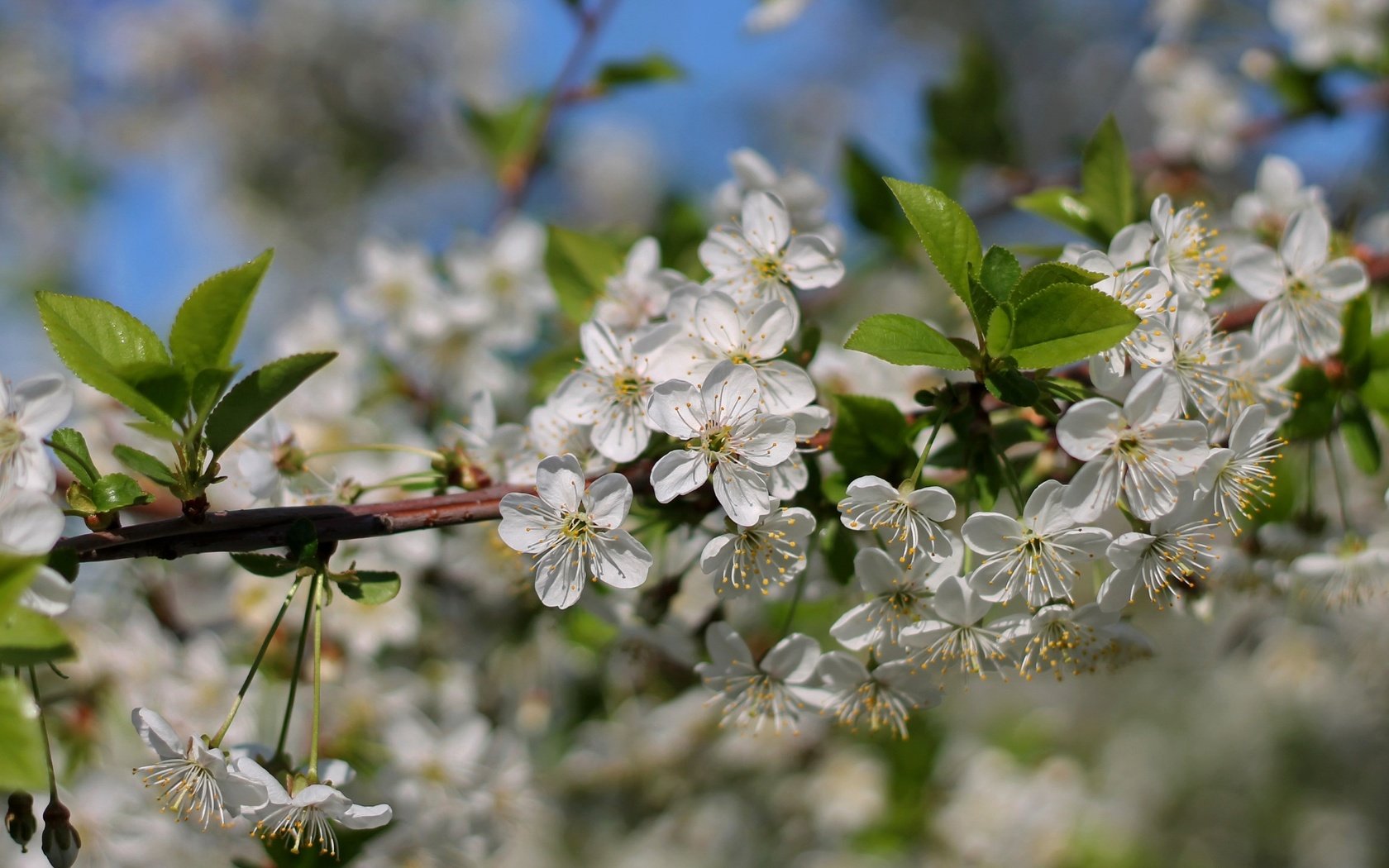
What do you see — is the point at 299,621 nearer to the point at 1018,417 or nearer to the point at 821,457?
the point at 821,457

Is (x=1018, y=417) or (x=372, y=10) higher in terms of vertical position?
(x=1018, y=417)

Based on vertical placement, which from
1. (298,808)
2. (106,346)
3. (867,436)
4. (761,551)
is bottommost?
(298,808)

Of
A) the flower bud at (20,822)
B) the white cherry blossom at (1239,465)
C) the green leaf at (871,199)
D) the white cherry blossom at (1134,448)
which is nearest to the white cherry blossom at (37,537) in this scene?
the flower bud at (20,822)

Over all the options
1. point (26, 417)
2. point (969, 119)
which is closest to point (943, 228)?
point (26, 417)

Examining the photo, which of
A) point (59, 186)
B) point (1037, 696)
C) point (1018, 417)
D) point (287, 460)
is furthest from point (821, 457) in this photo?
point (59, 186)

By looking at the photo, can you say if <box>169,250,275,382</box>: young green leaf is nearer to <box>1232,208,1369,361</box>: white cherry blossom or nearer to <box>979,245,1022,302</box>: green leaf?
<box>979,245,1022,302</box>: green leaf

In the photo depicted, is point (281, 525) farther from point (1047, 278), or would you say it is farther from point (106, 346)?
point (1047, 278)

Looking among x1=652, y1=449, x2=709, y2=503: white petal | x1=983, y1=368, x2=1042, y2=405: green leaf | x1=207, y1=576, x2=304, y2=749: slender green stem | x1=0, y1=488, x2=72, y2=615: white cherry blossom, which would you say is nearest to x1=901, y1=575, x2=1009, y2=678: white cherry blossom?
x1=983, y1=368, x2=1042, y2=405: green leaf
